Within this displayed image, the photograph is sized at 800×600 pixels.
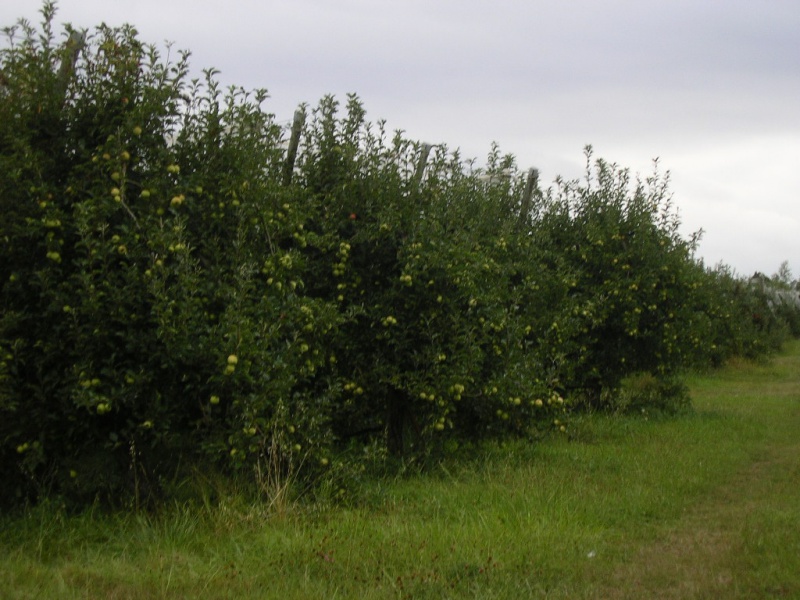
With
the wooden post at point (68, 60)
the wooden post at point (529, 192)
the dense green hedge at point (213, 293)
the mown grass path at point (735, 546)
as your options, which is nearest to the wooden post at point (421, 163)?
the dense green hedge at point (213, 293)

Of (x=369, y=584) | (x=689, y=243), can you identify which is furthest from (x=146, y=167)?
(x=689, y=243)

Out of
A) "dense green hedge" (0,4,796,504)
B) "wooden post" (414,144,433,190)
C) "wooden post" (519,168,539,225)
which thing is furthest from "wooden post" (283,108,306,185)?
"wooden post" (519,168,539,225)

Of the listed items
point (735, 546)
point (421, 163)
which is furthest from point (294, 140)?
point (735, 546)

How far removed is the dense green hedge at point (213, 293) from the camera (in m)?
6.18

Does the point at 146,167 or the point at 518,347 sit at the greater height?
the point at 146,167

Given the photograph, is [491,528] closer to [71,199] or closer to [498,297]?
[498,297]

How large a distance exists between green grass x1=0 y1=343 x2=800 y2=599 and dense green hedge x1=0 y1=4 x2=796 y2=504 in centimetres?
53

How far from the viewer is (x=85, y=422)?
6328 millimetres

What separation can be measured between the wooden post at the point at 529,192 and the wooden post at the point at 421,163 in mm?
4186

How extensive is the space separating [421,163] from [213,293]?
11.0ft

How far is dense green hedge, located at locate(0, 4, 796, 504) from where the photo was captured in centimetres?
618

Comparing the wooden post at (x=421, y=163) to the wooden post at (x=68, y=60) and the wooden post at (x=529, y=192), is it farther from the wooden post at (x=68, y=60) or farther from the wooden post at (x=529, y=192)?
the wooden post at (x=529, y=192)

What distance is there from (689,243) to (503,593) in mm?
10164

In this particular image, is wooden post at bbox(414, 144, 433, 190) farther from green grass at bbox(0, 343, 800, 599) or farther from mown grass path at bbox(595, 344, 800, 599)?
mown grass path at bbox(595, 344, 800, 599)
